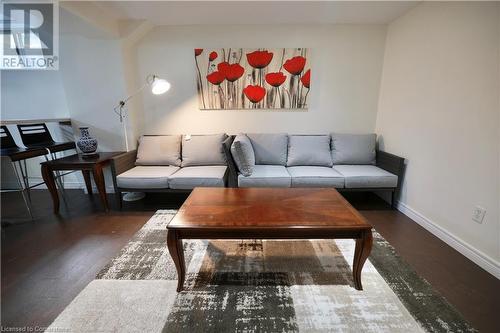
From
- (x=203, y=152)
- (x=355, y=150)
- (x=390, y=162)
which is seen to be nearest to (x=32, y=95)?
(x=203, y=152)

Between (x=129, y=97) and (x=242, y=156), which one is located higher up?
(x=129, y=97)

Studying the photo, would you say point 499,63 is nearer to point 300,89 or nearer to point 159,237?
point 300,89

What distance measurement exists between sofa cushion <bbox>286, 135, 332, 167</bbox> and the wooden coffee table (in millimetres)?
1205

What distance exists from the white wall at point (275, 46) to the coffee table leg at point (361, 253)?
2.01 m

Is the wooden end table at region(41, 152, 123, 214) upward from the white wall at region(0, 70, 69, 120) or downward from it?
downward

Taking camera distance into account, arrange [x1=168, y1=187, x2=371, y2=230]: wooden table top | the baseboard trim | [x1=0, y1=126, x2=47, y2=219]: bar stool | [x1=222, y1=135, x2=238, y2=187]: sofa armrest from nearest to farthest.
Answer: [x1=168, y1=187, x2=371, y2=230]: wooden table top
the baseboard trim
[x1=0, y1=126, x2=47, y2=219]: bar stool
[x1=222, y1=135, x2=238, y2=187]: sofa armrest

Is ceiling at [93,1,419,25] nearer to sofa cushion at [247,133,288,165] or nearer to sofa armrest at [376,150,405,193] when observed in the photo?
sofa cushion at [247,133,288,165]

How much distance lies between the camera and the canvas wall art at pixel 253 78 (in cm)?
286

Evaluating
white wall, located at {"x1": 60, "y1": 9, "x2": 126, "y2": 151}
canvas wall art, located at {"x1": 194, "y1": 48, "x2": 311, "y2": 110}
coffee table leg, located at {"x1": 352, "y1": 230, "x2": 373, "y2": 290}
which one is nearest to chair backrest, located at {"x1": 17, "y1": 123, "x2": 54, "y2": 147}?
white wall, located at {"x1": 60, "y1": 9, "x2": 126, "y2": 151}

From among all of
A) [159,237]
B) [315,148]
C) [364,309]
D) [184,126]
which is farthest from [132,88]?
[364,309]

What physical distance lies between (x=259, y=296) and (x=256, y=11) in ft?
9.04

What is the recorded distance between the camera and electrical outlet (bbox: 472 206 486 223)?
1662mm

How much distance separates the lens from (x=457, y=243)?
1844 millimetres

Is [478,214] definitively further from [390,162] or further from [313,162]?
[313,162]
